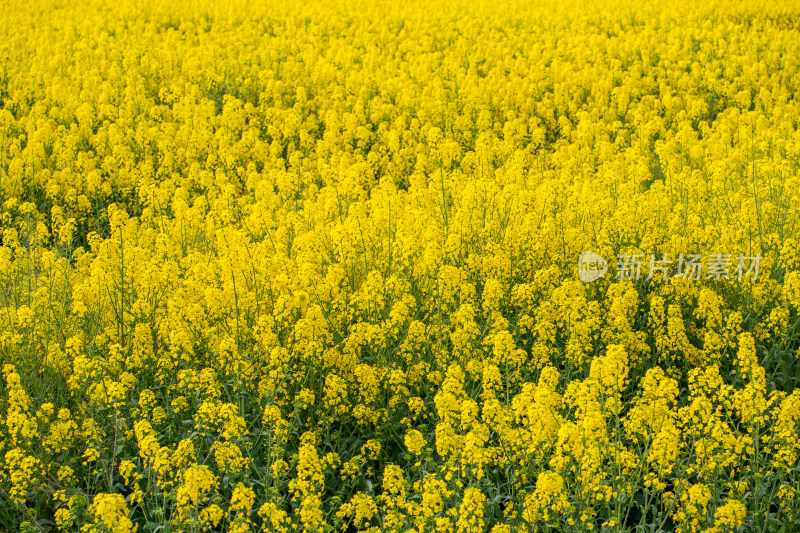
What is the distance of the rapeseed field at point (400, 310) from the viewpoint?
4.05 metres

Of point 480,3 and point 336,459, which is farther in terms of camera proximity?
point 480,3

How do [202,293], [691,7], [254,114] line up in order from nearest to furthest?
[202,293] < [254,114] < [691,7]

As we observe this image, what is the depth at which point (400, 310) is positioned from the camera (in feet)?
17.9

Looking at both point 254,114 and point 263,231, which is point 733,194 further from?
point 254,114

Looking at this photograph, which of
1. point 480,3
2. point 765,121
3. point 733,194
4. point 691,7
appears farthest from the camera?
point 480,3

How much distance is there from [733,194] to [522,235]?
258 cm

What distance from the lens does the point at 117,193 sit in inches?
410

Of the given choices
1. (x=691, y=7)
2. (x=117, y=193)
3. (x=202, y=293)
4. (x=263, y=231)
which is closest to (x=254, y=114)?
(x=117, y=193)

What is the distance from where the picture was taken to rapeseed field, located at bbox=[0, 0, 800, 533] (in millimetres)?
4051

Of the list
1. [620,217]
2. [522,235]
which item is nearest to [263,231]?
[522,235]

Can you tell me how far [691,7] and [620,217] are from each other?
14.3m

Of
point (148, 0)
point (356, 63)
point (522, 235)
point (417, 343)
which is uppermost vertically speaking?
point (148, 0)

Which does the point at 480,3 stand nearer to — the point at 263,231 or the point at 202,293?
the point at 263,231

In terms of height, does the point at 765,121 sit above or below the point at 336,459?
above
